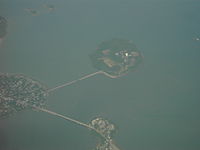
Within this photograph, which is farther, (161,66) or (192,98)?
(161,66)

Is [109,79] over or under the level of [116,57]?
under

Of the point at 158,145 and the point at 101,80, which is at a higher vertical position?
the point at 101,80

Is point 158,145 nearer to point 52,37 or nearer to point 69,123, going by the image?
point 69,123

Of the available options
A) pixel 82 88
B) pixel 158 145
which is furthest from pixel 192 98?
pixel 82 88

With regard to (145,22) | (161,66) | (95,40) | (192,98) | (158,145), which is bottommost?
(158,145)

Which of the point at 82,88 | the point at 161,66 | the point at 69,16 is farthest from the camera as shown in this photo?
the point at 69,16

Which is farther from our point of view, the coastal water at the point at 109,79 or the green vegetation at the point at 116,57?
the green vegetation at the point at 116,57

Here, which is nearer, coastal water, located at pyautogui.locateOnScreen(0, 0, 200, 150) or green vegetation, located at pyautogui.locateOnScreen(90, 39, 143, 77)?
coastal water, located at pyautogui.locateOnScreen(0, 0, 200, 150)

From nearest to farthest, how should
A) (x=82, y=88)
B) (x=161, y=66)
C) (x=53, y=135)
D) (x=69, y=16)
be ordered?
(x=53, y=135)
(x=82, y=88)
(x=161, y=66)
(x=69, y=16)
